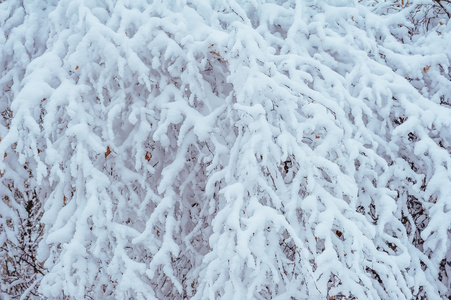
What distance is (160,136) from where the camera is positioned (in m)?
2.61

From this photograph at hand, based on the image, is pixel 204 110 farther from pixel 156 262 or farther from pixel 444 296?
pixel 444 296

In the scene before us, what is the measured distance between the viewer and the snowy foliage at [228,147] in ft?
7.32

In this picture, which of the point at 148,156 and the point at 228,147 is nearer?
the point at 228,147

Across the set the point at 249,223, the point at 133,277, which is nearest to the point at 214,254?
the point at 249,223

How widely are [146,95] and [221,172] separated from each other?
35.1 inches

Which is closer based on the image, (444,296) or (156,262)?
(156,262)

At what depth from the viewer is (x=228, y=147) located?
266 centimetres

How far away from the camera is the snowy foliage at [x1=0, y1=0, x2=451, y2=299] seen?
2.23 m

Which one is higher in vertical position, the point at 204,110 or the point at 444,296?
the point at 204,110

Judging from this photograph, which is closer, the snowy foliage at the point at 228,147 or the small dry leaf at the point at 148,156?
the snowy foliage at the point at 228,147

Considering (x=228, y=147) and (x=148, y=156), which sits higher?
(x=228, y=147)

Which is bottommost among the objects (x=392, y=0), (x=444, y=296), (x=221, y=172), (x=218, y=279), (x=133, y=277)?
(x=444, y=296)

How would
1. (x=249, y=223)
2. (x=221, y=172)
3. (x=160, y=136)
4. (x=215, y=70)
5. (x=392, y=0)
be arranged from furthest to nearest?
1. (x=392, y=0)
2. (x=215, y=70)
3. (x=160, y=136)
4. (x=221, y=172)
5. (x=249, y=223)

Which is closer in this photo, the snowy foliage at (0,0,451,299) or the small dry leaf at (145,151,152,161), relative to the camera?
the snowy foliage at (0,0,451,299)
